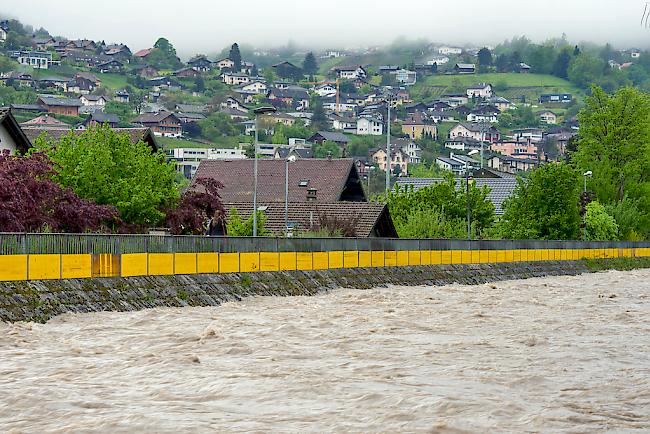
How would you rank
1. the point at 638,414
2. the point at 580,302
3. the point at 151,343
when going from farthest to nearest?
the point at 580,302, the point at 151,343, the point at 638,414

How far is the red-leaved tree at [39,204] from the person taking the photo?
42.7 meters

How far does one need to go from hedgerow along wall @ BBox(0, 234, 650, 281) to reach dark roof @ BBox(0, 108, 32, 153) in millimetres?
19355

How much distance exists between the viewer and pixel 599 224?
316 ft

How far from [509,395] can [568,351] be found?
634 cm

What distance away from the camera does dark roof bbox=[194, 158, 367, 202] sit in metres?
84.1

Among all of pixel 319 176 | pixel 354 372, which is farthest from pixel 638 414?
pixel 319 176

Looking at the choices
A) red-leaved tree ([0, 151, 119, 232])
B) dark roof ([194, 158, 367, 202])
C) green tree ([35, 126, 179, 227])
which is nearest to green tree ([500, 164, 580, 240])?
dark roof ([194, 158, 367, 202])

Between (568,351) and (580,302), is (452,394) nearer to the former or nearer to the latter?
(568,351)

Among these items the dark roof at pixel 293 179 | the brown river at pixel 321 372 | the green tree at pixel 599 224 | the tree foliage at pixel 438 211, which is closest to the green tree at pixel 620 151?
the green tree at pixel 599 224

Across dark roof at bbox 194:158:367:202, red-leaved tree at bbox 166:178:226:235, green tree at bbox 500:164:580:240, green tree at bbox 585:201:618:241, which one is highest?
red-leaved tree at bbox 166:178:226:235

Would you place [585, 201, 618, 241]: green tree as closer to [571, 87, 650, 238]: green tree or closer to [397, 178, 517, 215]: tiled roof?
[571, 87, 650, 238]: green tree

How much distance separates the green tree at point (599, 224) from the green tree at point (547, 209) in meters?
6.00

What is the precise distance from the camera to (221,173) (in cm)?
9062

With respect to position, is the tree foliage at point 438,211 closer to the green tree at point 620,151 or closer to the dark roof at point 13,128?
the green tree at point 620,151
